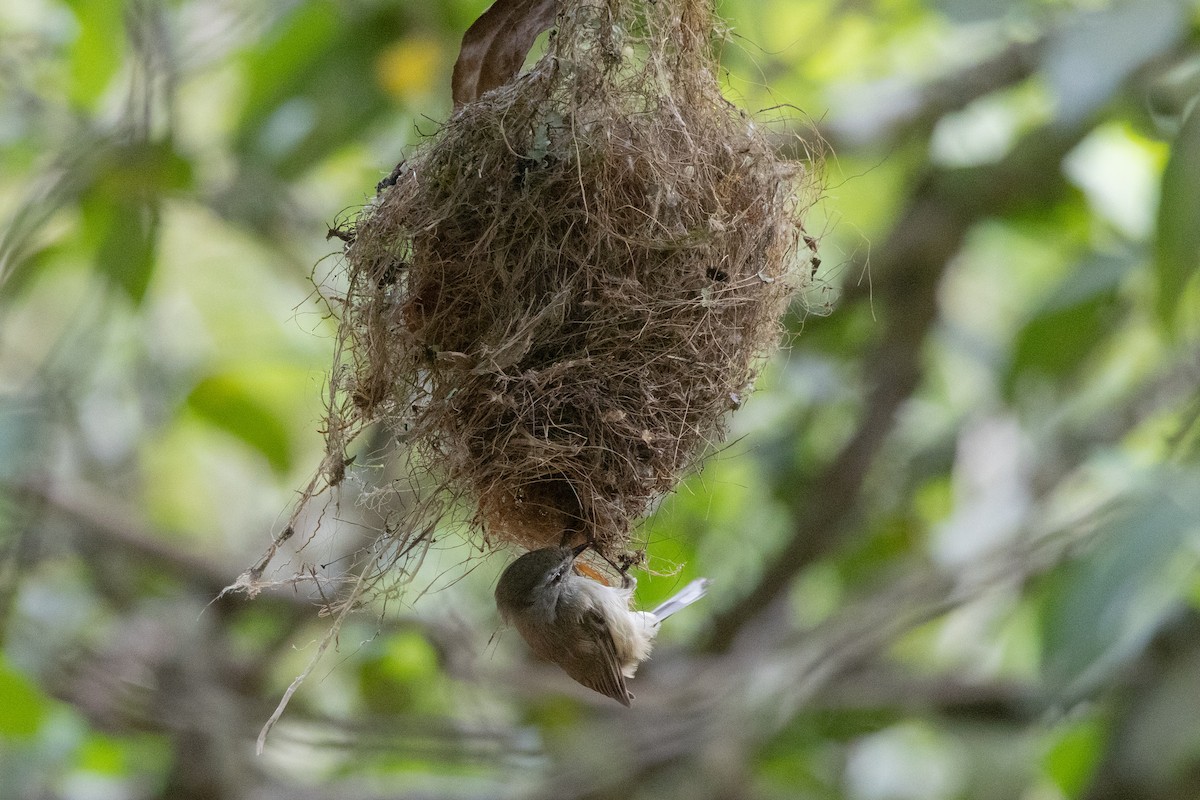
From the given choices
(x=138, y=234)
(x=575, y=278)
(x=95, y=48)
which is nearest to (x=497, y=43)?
(x=575, y=278)

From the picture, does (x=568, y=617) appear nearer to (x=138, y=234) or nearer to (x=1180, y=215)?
(x=138, y=234)

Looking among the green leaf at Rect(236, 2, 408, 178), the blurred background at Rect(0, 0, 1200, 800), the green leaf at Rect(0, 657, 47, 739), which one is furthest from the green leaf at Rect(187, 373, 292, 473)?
the green leaf at Rect(0, 657, 47, 739)

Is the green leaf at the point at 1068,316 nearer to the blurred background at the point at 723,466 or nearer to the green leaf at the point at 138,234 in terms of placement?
the blurred background at the point at 723,466

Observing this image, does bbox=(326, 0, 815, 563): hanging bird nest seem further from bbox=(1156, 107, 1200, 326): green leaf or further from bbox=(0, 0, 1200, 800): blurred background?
bbox=(1156, 107, 1200, 326): green leaf

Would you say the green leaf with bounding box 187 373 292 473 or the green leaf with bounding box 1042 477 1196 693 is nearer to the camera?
the green leaf with bounding box 1042 477 1196 693

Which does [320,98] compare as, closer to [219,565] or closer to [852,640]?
[219,565]

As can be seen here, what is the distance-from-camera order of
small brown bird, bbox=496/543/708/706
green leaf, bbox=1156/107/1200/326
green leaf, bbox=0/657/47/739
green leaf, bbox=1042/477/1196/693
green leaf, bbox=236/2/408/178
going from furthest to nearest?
green leaf, bbox=236/2/408/178 → green leaf, bbox=0/657/47/739 → small brown bird, bbox=496/543/708/706 → green leaf, bbox=1042/477/1196/693 → green leaf, bbox=1156/107/1200/326

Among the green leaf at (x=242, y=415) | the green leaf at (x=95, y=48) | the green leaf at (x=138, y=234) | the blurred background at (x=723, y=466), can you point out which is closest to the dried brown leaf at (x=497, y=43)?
the blurred background at (x=723, y=466)
